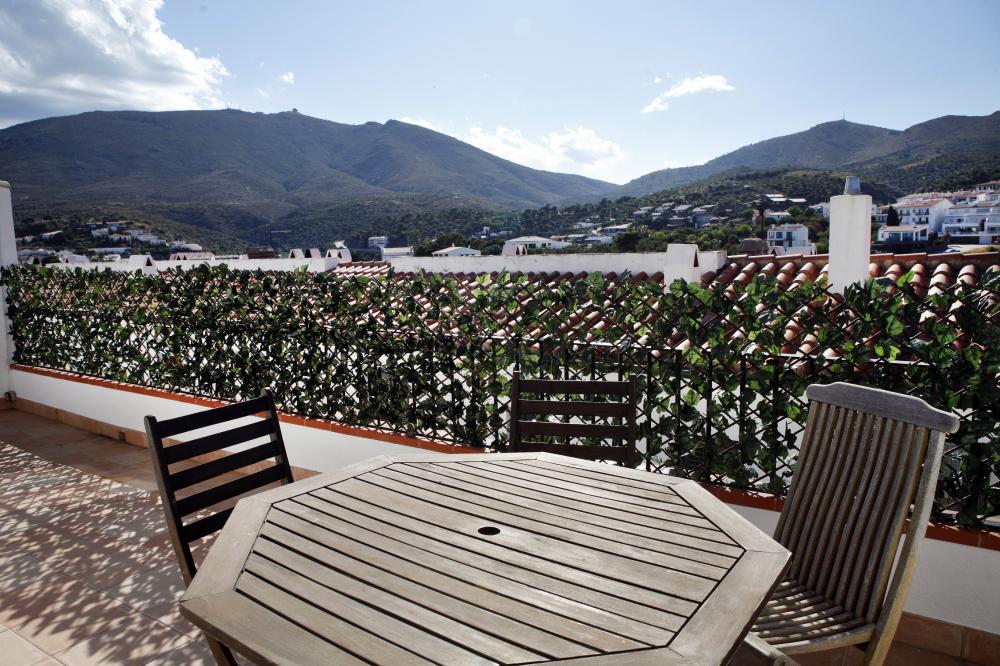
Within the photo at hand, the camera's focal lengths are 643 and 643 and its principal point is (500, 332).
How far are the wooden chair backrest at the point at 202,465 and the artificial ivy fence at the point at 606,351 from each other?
1.45m

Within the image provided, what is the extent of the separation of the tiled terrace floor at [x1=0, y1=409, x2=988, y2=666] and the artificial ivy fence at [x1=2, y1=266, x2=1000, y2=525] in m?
0.89

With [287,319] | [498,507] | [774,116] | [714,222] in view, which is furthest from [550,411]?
[774,116]

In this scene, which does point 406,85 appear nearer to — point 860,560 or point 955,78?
point 955,78

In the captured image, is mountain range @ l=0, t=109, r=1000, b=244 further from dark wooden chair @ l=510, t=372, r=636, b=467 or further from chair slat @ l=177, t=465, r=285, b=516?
chair slat @ l=177, t=465, r=285, b=516

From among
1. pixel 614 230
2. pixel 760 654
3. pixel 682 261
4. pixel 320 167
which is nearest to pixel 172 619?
pixel 760 654

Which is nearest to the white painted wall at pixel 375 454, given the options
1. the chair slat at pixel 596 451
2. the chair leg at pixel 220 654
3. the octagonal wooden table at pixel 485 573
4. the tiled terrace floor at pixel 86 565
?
the tiled terrace floor at pixel 86 565

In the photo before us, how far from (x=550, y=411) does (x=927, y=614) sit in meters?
1.58

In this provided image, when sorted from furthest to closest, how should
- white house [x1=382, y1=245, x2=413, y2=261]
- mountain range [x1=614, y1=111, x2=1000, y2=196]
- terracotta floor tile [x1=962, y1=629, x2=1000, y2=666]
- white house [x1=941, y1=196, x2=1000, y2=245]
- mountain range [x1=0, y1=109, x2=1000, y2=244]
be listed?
mountain range [x1=0, y1=109, x2=1000, y2=244] → mountain range [x1=614, y1=111, x2=1000, y2=196] → white house [x1=382, y1=245, x2=413, y2=261] → white house [x1=941, y1=196, x2=1000, y2=245] → terracotta floor tile [x1=962, y1=629, x2=1000, y2=666]

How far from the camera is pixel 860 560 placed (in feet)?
5.85

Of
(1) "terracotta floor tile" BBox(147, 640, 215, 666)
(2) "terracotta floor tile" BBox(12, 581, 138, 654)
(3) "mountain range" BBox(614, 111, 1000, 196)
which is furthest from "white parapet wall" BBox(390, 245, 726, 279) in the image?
(3) "mountain range" BBox(614, 111, 1000, 196)

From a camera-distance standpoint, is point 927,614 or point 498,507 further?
point 927,614

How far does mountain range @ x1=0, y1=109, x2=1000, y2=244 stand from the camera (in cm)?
3209

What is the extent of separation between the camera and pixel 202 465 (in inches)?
87.5

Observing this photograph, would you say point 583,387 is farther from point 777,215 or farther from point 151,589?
point 777,215
